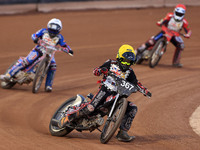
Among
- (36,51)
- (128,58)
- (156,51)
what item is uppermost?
(128,58)

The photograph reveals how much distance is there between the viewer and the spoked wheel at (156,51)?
58.4 feet

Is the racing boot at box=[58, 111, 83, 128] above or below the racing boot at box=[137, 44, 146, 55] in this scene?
below

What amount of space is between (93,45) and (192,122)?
35.4 feet

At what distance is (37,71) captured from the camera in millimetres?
13547

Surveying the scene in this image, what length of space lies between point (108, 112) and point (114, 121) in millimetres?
396

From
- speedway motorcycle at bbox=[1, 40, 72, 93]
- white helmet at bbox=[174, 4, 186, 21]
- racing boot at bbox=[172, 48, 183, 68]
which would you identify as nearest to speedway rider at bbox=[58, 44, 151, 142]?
speedway motorcycle at bbox=[1, 40, 72, 93]

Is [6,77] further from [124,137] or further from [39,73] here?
[124,137]

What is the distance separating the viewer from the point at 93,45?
21.8 meters

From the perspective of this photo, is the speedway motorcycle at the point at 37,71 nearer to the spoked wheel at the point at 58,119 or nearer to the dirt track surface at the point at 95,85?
the dirt track surface at the point at 95,85

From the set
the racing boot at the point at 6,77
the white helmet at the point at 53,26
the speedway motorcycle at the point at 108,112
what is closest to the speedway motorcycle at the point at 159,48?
the white helmet at the point at 53,26

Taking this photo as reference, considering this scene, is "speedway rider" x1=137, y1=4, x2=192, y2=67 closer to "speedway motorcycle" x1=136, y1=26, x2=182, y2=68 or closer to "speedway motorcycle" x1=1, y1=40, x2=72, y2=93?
"speedway motorcycle" x1=136, y1=26, x2=182, y2=68

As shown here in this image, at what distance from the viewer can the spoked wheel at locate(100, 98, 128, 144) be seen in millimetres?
8930

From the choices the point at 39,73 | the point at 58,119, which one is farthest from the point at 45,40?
the point at 58,119

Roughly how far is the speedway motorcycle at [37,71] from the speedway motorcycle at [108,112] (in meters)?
3.89
